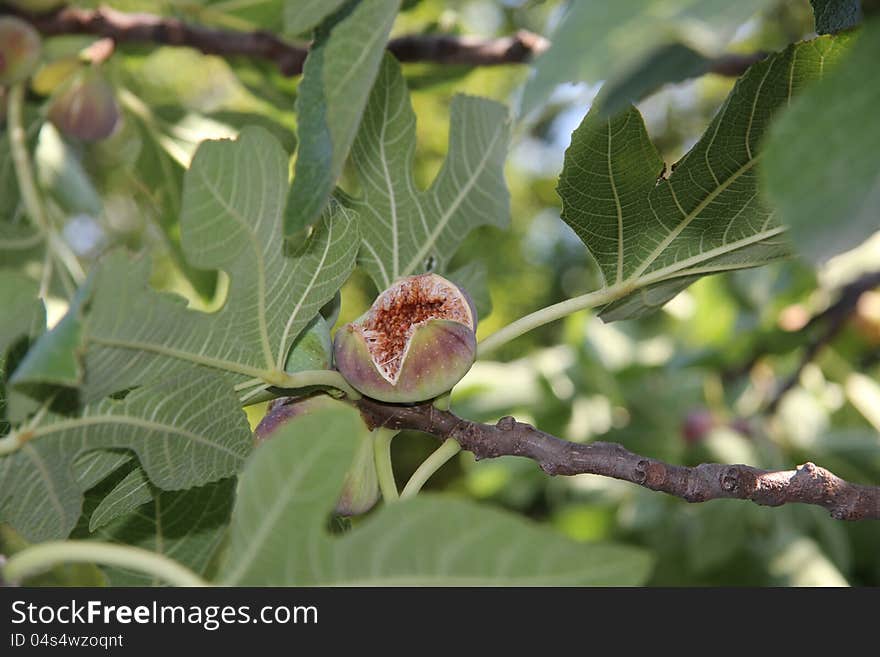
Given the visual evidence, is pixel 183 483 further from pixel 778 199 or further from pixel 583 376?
pixel 583 376

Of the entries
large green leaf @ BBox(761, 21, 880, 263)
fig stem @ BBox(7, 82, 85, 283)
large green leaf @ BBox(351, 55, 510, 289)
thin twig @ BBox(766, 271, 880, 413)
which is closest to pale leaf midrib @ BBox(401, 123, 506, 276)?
large green leaf @ BBox(351, 55, 510, 289)

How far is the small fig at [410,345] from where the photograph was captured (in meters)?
0.71

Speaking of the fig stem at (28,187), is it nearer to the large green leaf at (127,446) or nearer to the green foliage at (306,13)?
the large green leaf at (127,446)

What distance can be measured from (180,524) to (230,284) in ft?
0.76

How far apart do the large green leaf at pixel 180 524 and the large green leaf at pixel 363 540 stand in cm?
29

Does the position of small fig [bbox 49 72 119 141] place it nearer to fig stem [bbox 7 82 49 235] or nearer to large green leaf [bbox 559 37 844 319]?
fig stem [bbox 7 82 49 235]

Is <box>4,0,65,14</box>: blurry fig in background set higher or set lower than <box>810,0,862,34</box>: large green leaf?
higher

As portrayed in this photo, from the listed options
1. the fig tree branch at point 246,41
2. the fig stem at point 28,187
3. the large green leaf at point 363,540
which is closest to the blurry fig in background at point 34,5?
the fig tree branch at point 246,41

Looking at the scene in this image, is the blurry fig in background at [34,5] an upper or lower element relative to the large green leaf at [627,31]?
upper

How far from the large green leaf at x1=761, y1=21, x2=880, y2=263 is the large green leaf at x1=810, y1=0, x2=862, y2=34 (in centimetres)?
22

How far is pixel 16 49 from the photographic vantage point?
1.28m

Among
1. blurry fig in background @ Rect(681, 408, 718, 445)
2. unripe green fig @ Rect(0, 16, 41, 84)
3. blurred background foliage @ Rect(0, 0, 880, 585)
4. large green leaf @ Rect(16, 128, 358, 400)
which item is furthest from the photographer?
blurry fig in background @ Rect(681, 408, 718, 445)

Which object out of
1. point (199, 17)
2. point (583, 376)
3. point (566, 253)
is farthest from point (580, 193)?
point (566, 253)

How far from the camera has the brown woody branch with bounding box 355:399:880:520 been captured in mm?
741
